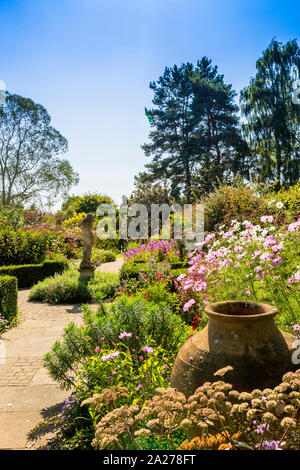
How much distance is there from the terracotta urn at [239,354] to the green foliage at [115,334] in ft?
2.79

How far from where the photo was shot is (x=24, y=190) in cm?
2259

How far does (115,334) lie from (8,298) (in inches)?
147

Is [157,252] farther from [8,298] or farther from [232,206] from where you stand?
[8,298]

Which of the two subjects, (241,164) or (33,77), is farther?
(241,164)

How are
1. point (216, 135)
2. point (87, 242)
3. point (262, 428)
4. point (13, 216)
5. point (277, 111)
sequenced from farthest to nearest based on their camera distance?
1. point (216, 135)
2. point (277, 111)
3. point (13, 216)
4. point (87, 242)
5. point (262, 428)

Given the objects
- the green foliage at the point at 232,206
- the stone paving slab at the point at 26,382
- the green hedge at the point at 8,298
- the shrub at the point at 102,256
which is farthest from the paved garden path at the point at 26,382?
the green foliage at the point at 232,206

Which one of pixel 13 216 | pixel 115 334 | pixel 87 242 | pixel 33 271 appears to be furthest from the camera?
pixel 13 216

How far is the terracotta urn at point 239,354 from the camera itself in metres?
1.61

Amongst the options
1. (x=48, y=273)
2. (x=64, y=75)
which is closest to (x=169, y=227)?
(x=48, y=273)

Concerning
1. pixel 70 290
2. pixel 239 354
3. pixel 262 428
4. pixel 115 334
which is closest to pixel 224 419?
pixel 262 428

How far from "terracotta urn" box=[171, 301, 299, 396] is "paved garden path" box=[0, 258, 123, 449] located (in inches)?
53.7

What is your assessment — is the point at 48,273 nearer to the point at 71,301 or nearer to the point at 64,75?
the point at 71,301

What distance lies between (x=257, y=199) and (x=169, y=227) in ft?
11.9

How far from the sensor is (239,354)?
1.65m
